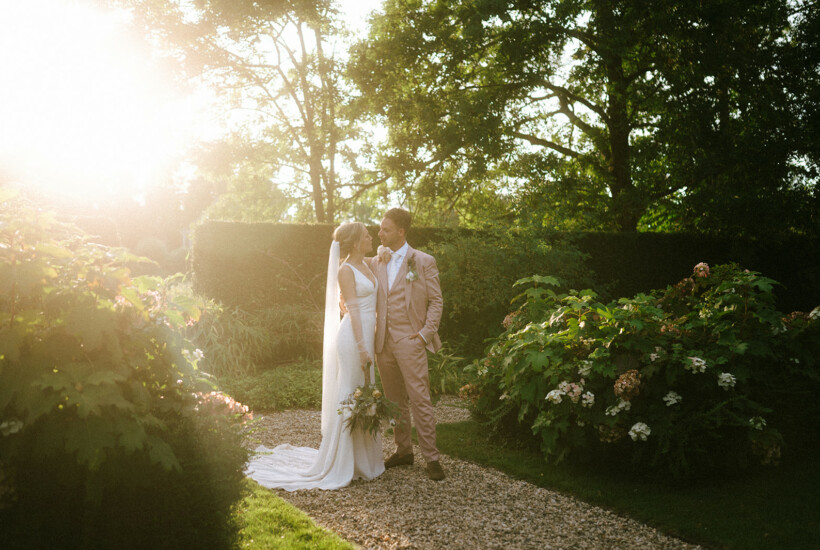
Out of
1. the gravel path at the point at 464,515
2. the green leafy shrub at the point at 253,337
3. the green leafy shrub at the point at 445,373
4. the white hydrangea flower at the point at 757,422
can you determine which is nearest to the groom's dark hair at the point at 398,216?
the gravel path at the point at 464,515

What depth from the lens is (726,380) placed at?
4.61 metres

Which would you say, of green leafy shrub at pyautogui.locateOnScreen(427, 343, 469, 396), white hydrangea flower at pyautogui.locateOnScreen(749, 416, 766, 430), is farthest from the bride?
green leafy shrub at pyautogui.locateOnScreen(427, 343, 469, 396)

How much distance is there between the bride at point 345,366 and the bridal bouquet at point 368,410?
0.27 feet

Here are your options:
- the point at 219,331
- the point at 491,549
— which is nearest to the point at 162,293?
the point at 491,549

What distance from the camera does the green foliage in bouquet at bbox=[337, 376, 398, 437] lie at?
16.1 ft

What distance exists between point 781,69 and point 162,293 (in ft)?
49.3

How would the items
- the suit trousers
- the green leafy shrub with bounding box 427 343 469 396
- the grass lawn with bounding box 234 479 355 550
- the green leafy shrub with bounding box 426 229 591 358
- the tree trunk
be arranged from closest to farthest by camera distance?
the grass lawn with bounding box 234 479 355 550
the suit trousers
the green leafy shrub with bounding box 427 343 469 396
the green leafy shrub with bounding box 426 229 591 358
the tree trunk

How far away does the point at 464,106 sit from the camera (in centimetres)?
1349

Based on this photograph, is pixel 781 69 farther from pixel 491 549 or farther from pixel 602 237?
pixel 491 549

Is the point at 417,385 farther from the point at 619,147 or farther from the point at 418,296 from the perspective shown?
the point at 619,147

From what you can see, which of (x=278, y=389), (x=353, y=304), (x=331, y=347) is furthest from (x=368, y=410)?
(x=278, y=389)

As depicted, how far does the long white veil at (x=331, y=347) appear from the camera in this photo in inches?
201

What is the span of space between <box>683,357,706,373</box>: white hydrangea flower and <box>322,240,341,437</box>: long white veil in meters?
2.70

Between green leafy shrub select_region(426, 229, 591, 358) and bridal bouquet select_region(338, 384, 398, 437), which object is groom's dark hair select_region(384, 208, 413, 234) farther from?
green leafy shrub select_region(426, 229, 591, 358)
